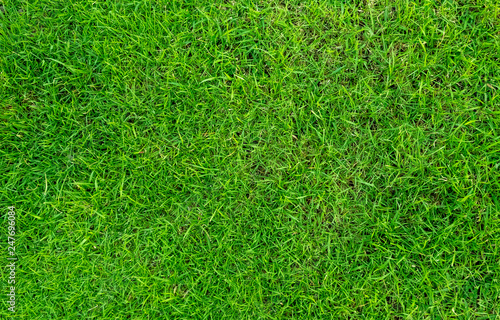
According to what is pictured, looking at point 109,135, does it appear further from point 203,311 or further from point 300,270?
point 300,270

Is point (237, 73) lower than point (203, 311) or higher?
higher

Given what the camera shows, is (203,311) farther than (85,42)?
No

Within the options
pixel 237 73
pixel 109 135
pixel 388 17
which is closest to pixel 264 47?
pixel 237 73

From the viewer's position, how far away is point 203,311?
1.85 metres

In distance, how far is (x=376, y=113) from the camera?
187cm

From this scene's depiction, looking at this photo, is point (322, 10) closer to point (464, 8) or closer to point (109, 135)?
point (464, 8)

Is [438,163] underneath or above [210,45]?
underneath

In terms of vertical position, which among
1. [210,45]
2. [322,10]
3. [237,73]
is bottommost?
[237,73]

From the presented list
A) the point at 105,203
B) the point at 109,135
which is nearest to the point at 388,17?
the point at 109,135

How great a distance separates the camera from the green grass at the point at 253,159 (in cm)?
181

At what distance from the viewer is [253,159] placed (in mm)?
1888

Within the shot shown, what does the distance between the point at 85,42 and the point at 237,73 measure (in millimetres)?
927

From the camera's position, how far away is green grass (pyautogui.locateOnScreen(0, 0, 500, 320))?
5.95 ft

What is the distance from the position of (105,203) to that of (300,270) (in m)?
1.18
